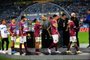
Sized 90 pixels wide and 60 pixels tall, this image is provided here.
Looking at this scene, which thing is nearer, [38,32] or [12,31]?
[38,32]

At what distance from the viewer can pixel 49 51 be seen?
1501 cm

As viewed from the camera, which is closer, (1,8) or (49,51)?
(49,51)

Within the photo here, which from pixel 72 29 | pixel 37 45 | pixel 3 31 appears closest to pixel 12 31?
pixel 3 31

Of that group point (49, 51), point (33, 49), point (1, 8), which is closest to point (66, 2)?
point (1, 8)

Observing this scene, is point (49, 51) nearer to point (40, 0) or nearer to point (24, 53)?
point (24, 53)

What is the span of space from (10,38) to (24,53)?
3.98 ft

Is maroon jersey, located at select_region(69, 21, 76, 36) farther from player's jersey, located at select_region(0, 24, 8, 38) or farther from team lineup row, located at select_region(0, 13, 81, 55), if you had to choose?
player's jersey, located at select_region(0, 24, 8, 38)

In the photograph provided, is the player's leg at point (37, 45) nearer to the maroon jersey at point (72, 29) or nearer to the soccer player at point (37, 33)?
the soccer player at point (37, 33)

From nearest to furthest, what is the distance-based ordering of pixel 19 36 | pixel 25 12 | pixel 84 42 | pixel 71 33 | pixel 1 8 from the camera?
pixel 71 33, pixel 19 36, pixel 84 42, pixel 25 12, pixel 1 8

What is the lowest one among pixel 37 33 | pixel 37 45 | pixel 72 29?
pixel 37 45

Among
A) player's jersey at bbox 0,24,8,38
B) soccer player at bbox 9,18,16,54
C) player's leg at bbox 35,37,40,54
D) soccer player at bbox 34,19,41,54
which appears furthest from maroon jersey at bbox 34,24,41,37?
player's jersey at bbox 0,24,8,38

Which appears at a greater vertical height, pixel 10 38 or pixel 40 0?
pixel 40 0

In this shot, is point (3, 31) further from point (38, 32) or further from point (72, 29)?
point (72, 29)

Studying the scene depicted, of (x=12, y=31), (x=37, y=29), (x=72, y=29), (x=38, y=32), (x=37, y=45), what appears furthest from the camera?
(x=12, y=31)
